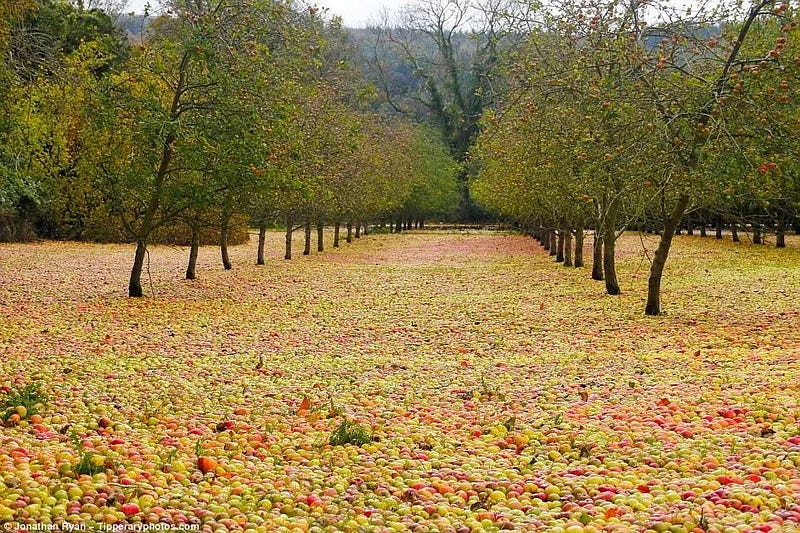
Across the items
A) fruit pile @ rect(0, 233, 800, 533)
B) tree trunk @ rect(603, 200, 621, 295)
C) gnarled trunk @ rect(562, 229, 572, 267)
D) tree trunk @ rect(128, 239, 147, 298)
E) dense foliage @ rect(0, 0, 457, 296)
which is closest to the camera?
fruit pile @ rect(0, 233, 800, 533)

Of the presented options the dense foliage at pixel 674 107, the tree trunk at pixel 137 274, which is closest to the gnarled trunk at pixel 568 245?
the dense foliage at pixel 674 107

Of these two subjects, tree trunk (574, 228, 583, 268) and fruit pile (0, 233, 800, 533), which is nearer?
fruit pile (0, 233, 800, 533)

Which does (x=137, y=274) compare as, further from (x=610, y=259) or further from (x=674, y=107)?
(x=674, y=107)

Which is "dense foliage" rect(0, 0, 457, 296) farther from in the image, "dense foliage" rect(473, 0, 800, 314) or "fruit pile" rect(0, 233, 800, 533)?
"dense foliage" rect(473, 0, 800, 314)

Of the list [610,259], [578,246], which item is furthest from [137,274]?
[578,246]

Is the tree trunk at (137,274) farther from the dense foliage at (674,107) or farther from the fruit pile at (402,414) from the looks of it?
the dense foliage at (674,107)

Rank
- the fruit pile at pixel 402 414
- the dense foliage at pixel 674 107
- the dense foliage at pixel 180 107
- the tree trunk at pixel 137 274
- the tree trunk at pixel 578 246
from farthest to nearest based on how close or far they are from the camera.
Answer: the tree trunk at pixel 578 246
the tree trunk at pixel 137 274
the dense foliage at pixel 180 107
the dense foliage at pixel 674 107
the fruit pile at pixel 402 414

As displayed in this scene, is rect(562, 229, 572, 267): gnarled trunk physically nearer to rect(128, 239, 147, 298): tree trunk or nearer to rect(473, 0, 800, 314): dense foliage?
rect(473, 0, 800, 314): dense foliage

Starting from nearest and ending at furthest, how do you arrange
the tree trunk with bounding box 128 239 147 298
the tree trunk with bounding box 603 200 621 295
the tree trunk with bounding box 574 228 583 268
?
1. the tree trunk with bounding box 128 239 147 298
2. the tree trunk with bounding box 603 200 621 295
3. the tree trunk with bounding box 574 228 583 268

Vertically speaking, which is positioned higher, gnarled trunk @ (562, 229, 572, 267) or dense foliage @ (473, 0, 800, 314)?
dense foliage @ (473, 0, 800, 314)

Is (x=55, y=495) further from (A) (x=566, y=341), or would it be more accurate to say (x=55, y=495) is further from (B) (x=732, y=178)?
(B) (x=732, y=178)

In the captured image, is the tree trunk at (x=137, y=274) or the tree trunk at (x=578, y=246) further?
the tree trunk at (x=578, y=246)

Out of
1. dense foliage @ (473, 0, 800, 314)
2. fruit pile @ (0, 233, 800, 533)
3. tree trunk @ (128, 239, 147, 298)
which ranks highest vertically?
dense foliage @ (473, 0, 800, 314)

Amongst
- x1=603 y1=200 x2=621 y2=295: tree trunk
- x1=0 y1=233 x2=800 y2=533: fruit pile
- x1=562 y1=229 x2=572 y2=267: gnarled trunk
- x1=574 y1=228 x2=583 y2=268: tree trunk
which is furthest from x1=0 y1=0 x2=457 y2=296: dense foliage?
x1=562 y1=229 x2=572 y2=267: gnarled trunk
